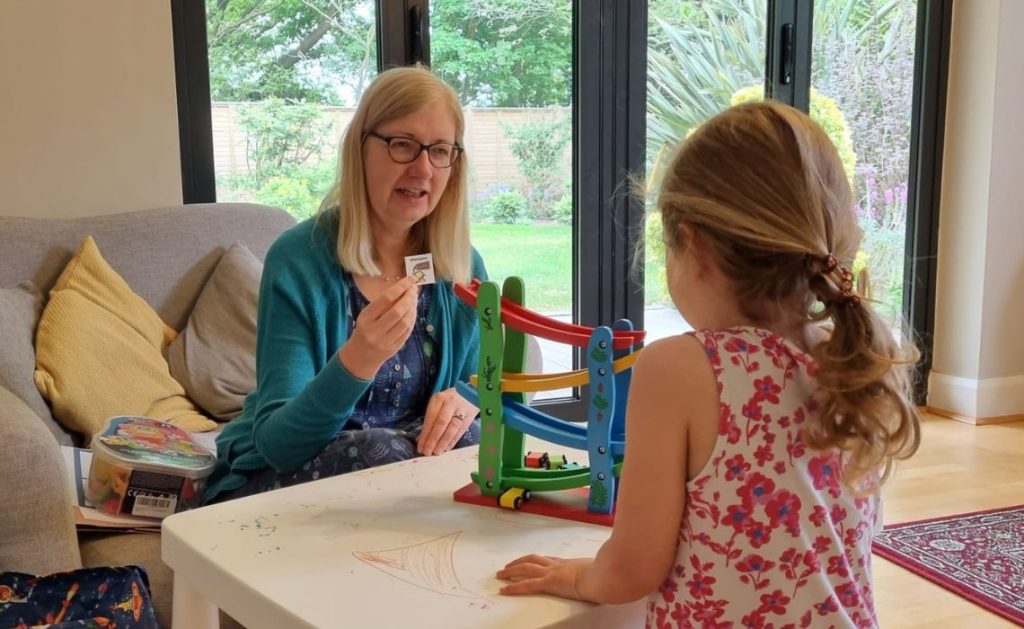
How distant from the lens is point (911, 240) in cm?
394

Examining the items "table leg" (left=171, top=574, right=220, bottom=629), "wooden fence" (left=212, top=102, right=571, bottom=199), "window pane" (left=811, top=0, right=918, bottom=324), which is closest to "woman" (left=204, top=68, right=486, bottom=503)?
"table leg" (left=171, top=574, right=220, bottom=629)

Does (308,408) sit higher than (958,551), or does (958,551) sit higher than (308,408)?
(308,408)

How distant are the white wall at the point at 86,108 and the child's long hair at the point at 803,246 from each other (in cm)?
196

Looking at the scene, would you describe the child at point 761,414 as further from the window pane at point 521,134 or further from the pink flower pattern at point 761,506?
the window pane at point 521,134

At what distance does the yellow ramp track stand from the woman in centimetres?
30

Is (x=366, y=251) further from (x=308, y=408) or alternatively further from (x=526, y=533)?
(x=526, y=533)

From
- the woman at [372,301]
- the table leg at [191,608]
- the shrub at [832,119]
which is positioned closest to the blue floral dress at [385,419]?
the woman at [372,301]

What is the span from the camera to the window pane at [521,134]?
3268mm

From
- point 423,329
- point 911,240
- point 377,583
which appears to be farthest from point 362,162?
point 911,240

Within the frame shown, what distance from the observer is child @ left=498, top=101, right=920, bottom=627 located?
90cm

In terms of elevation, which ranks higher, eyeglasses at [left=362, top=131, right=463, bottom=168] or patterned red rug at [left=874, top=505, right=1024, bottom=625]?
eyeglasses at [left=362, top=131, right=463, bottom=168]

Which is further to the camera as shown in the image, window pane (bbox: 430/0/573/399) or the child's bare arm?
window pane (bbox: 430/0/573/399)

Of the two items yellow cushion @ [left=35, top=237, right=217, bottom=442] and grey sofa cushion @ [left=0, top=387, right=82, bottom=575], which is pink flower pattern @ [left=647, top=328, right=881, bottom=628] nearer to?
grey sofa cushion @ [left=0, top=387, right=82, bottom=575]

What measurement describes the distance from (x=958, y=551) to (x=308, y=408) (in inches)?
72.4
